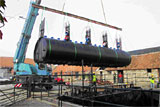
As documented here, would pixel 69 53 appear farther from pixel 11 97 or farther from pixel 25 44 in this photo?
pixel 25 44

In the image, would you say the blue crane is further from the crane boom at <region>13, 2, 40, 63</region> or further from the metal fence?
the metal fence

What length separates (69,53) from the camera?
8555 mm

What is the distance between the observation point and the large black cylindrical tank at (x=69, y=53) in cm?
815

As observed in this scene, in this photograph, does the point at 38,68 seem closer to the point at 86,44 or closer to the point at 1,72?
the point at 86,44

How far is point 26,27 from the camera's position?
14867mm


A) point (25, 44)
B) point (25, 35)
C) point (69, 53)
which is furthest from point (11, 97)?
point (25, 35)

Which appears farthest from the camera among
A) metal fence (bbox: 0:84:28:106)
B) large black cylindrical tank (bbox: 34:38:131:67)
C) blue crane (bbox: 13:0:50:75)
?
blue crane (bbox: 13:0:50:75)

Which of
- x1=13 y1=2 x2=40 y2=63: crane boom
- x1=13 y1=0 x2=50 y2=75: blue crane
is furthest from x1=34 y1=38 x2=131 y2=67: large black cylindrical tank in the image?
x1=13 y1=2 x2=40 y2=63: crane boom

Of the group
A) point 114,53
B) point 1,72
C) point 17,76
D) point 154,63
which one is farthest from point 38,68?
point 1,72

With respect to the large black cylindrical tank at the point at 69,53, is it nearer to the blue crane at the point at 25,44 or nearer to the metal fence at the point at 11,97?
the metal fence at the point at 11,97

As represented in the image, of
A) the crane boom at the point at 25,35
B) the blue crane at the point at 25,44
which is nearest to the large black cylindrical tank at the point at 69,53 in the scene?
the blue crane at the point at 25,44

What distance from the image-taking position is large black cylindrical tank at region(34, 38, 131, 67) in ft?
26.7

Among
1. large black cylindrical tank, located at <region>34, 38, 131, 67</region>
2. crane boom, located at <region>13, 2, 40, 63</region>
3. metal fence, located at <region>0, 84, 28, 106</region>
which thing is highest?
crane boom, located at <region>13, 2, 40, 63</region>

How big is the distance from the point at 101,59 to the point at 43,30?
415 cm
